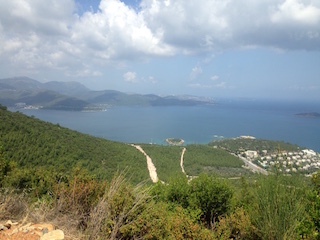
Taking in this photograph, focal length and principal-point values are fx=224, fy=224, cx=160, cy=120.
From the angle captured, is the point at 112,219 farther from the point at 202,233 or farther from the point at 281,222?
the point at 281,222

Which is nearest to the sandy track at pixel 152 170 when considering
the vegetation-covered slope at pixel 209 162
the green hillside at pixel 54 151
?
the green hillside at pixel 54 151

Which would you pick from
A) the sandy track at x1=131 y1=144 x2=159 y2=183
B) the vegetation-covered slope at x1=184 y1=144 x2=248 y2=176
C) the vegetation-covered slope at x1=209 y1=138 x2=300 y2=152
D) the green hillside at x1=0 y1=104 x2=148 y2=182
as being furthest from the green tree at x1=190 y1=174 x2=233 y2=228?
the vegetation-covered slope at x1=209 y1=138 x2=300 y2=152

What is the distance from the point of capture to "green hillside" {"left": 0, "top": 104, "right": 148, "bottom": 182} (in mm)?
17422

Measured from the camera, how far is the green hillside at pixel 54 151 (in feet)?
57.2

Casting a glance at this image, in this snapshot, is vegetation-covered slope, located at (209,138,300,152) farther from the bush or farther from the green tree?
the bush

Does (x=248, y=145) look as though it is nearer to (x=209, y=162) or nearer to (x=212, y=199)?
(x=209, y=162)

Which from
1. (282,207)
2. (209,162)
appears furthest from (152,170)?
(282,207)

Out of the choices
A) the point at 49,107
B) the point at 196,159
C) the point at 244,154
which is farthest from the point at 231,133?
the point at 49,107

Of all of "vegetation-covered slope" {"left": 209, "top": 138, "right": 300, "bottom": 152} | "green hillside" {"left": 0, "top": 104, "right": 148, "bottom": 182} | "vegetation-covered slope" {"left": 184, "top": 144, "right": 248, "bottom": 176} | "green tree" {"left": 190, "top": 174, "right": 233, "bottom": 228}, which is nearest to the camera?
"green tree" {"left": 190, "top": 174, "right": 233, "bottom": 228}

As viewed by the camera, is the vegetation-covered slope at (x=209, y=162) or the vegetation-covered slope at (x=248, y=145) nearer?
the vegetation-covered slope at (x=209, y=162)

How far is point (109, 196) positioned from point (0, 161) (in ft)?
22.4

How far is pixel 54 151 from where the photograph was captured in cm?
2025

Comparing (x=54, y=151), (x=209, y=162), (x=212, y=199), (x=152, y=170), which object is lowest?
(x=209, y=162)

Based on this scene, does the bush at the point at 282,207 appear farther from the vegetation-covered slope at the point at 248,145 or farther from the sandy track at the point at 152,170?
the vegetation-covered slope at the point at 248,145
